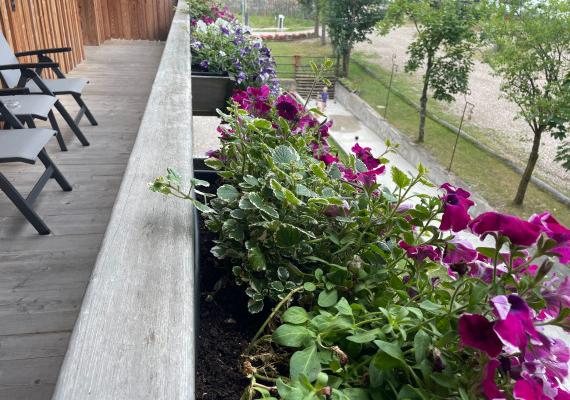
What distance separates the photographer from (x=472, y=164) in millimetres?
15430

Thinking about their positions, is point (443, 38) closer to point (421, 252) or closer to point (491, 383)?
point (421, 252)

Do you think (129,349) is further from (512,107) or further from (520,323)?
(512,107)

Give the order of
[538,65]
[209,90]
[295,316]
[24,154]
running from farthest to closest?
1. [538,65]
2. [209,90]
3. [24,154]
4. [295,316]

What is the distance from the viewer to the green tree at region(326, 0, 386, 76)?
23.9 m

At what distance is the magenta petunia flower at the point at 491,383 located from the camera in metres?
0.64

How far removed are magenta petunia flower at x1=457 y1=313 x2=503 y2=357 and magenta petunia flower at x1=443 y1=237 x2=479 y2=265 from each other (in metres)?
0.24

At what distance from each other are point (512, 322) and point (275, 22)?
37.6 m

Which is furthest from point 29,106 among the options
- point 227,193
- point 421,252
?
point 421,252

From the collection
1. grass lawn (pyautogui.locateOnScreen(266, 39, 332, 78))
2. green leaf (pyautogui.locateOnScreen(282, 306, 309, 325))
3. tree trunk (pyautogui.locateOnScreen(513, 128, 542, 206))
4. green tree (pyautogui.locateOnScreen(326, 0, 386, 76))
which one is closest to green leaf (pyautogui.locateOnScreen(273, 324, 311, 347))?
green leaf (pyautogui.locateOnScreen(282, 306, 309, 325))

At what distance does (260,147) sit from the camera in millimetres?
1214

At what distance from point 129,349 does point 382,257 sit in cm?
49

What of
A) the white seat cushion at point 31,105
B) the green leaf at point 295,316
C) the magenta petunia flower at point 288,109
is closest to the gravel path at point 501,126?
the white seat cushion at point 31,105

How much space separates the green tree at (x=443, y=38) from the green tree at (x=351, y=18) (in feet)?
18.9

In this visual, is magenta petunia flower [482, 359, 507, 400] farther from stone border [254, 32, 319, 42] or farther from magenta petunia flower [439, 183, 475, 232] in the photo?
stone border [254, 32, 319, 42]
